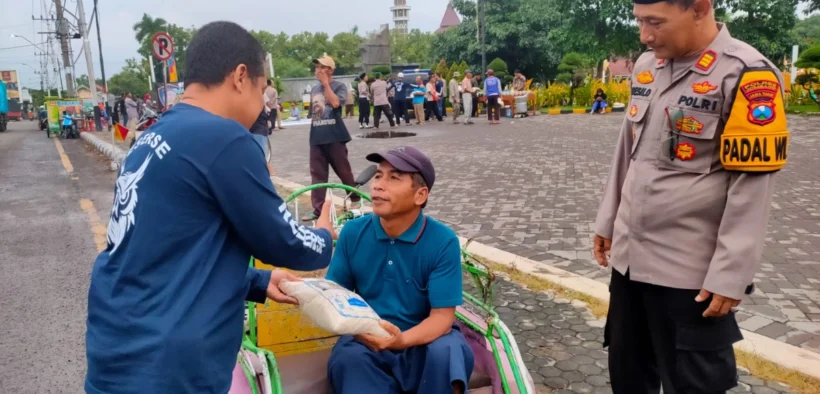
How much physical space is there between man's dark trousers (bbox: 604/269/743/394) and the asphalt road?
284 centimetres

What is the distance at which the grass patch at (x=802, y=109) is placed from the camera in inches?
695

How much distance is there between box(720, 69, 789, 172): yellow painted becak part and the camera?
1.82 metres

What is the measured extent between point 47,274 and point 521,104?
17.4 meters

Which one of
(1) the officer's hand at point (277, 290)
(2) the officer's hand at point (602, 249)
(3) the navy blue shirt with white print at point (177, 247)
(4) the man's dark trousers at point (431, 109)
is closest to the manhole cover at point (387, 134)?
(4) the man's dark trousers at point (431, 109)

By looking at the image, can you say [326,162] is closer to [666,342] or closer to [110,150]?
[666,342]

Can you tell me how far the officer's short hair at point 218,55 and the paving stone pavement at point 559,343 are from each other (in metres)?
2.26

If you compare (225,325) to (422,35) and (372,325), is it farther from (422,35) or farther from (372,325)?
(422,35)

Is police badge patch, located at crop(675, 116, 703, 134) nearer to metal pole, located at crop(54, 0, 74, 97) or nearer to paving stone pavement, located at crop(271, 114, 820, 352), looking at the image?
paving stone pavement, located at crop(271, 114, 820, 352)

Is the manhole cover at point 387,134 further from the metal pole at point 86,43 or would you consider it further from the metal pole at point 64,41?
the metal pole at point 64,41

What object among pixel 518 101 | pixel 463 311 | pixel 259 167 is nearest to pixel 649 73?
pixel 463 311

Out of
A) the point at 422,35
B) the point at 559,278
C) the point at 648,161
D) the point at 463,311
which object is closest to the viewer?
the point at 648,161

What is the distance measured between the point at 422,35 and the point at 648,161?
8598cm

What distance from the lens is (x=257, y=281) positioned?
1.98 m

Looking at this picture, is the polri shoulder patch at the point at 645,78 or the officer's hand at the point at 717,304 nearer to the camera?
the officer's hand at the point at 717,304
